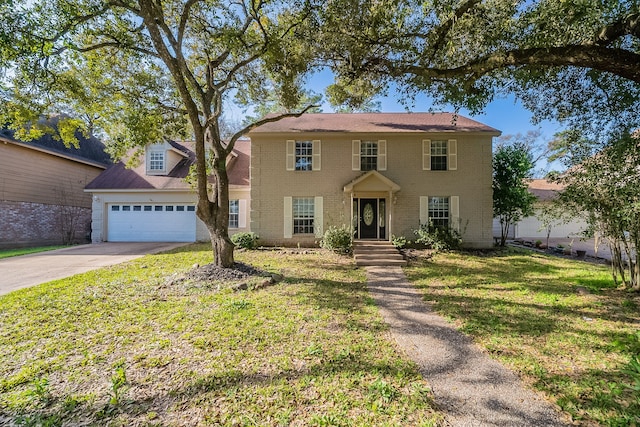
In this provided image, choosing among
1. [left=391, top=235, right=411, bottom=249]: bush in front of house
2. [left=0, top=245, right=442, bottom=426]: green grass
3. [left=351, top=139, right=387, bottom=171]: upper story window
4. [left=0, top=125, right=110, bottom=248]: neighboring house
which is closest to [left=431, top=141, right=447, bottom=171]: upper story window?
[left=351, top=139, right=387, bottom=171]: upper story window

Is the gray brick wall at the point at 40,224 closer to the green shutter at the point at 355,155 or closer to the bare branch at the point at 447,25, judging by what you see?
the green shutter at the point at 355,155

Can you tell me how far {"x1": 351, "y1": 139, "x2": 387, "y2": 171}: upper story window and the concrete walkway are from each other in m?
8.29

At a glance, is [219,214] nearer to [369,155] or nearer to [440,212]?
[369,155]

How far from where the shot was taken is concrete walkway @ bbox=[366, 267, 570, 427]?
2.51 metres

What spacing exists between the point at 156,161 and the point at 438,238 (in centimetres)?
1459

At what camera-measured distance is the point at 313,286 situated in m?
6.80

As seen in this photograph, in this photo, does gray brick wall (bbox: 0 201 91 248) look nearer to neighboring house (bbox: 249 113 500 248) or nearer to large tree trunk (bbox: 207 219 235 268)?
neighboring house (bbox: 249 113 500 248)

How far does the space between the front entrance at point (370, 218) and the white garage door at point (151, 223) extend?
8.44 m

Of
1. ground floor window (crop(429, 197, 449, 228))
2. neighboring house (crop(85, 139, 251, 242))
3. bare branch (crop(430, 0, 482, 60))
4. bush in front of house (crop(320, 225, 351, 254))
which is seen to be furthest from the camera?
neighboring house (crop(85, 139, 251, 242))

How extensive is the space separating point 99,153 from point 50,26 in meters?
15.4

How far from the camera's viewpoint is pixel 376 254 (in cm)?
1034

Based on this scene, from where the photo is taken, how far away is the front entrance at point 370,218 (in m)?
12.5

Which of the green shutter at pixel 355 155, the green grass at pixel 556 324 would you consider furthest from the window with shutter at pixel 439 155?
the green grass at pixel 556 324

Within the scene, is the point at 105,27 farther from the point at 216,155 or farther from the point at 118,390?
the point at 118,390
